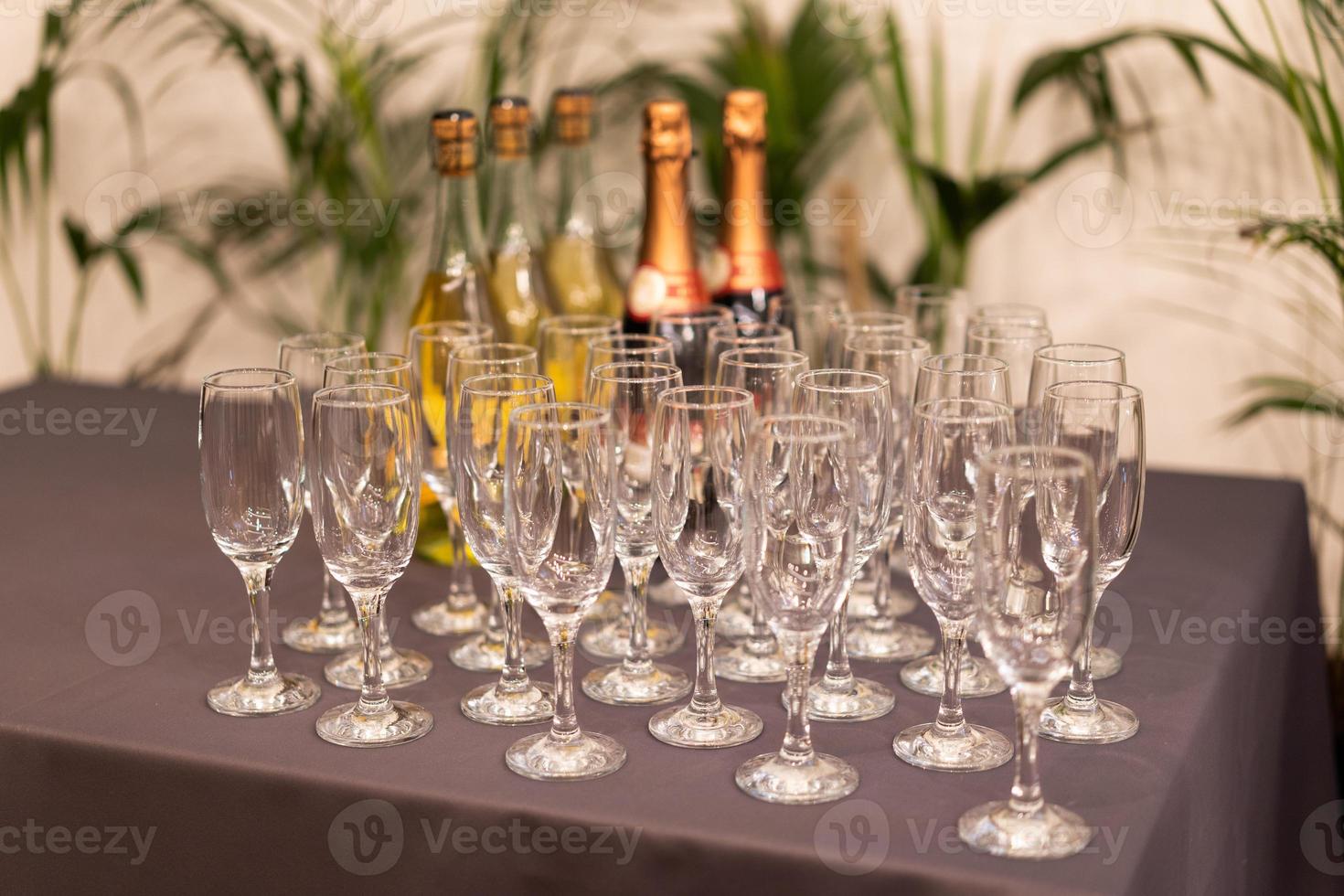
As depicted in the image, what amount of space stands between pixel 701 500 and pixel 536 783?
21 centimetres

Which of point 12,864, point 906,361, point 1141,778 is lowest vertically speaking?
point 12,864

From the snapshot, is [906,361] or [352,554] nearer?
[352,554]

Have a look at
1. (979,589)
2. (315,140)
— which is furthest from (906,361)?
(315,140)

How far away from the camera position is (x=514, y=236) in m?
1.49

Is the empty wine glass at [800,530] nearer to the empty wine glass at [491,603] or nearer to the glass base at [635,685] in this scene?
the glass base at [635,685]

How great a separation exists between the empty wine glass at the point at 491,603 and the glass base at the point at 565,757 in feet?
0.49

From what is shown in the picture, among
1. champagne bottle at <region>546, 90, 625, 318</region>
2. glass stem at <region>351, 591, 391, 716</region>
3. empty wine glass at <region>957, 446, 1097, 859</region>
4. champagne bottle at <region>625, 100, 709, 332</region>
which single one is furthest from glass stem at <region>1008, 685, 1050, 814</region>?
champagne bottle at <region>546, 90, 625, 318</region>

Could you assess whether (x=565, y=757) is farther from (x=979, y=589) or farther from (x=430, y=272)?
(x=430, y=272)

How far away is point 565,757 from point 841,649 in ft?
0.76

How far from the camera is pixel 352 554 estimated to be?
40.0 inches

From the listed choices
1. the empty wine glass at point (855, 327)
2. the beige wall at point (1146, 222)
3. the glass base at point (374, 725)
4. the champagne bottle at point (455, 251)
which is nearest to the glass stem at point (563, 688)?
the glass base at point (374, 725)

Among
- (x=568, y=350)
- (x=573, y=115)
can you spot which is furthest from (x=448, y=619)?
(x=573, y=115)

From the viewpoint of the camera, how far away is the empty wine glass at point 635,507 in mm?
1082

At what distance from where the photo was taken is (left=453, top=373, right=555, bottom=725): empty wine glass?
0.99 metres
